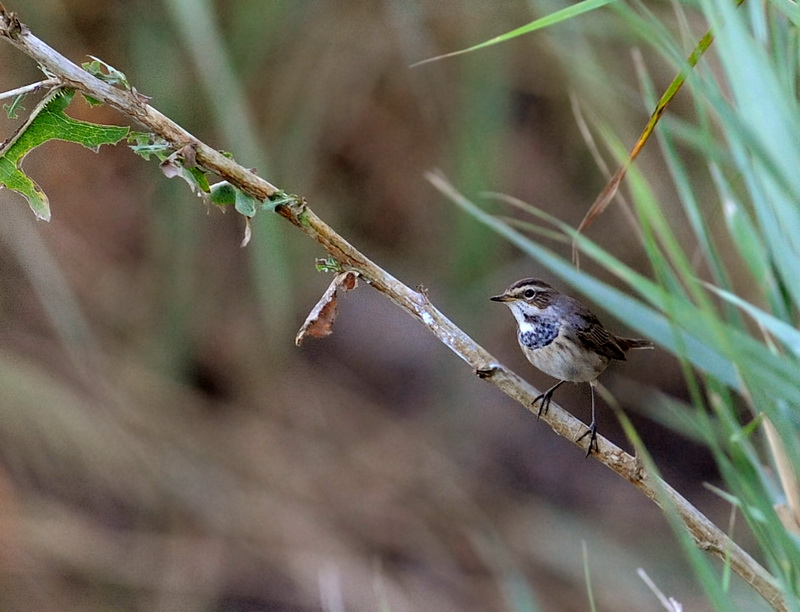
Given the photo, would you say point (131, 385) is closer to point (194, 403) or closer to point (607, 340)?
point (194, 403)

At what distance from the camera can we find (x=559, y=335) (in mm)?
2441

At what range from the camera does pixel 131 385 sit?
13.7 feet

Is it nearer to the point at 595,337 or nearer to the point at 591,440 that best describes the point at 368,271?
the point at 591,440

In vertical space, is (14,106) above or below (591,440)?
above

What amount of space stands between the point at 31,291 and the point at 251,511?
1431mm

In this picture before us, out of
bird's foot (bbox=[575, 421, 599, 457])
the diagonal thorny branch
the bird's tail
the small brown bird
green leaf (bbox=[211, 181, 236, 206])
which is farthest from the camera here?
the bird's tail

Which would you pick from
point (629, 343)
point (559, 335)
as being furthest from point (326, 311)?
point (629, 343)

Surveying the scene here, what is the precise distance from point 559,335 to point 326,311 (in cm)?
119

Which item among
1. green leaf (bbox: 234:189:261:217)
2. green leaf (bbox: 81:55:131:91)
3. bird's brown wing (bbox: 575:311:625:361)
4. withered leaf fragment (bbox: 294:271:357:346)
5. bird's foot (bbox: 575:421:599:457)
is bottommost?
bird's foot (bbox: 575:421:599:457)

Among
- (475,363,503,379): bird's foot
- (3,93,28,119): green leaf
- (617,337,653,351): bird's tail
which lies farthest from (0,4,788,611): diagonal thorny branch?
(617,337,653,351): bird's tail

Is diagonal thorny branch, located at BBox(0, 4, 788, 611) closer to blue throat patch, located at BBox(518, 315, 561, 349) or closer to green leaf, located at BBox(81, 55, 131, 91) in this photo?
green leaf, located at BBox(81, 55, 131, 91)

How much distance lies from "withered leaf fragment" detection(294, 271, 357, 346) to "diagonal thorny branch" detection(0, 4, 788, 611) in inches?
0.7

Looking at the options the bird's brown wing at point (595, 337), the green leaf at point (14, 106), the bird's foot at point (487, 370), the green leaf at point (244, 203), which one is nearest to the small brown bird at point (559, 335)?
the bird's brown wing at point (595, 337)

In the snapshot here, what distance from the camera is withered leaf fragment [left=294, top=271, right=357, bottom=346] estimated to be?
130cm
